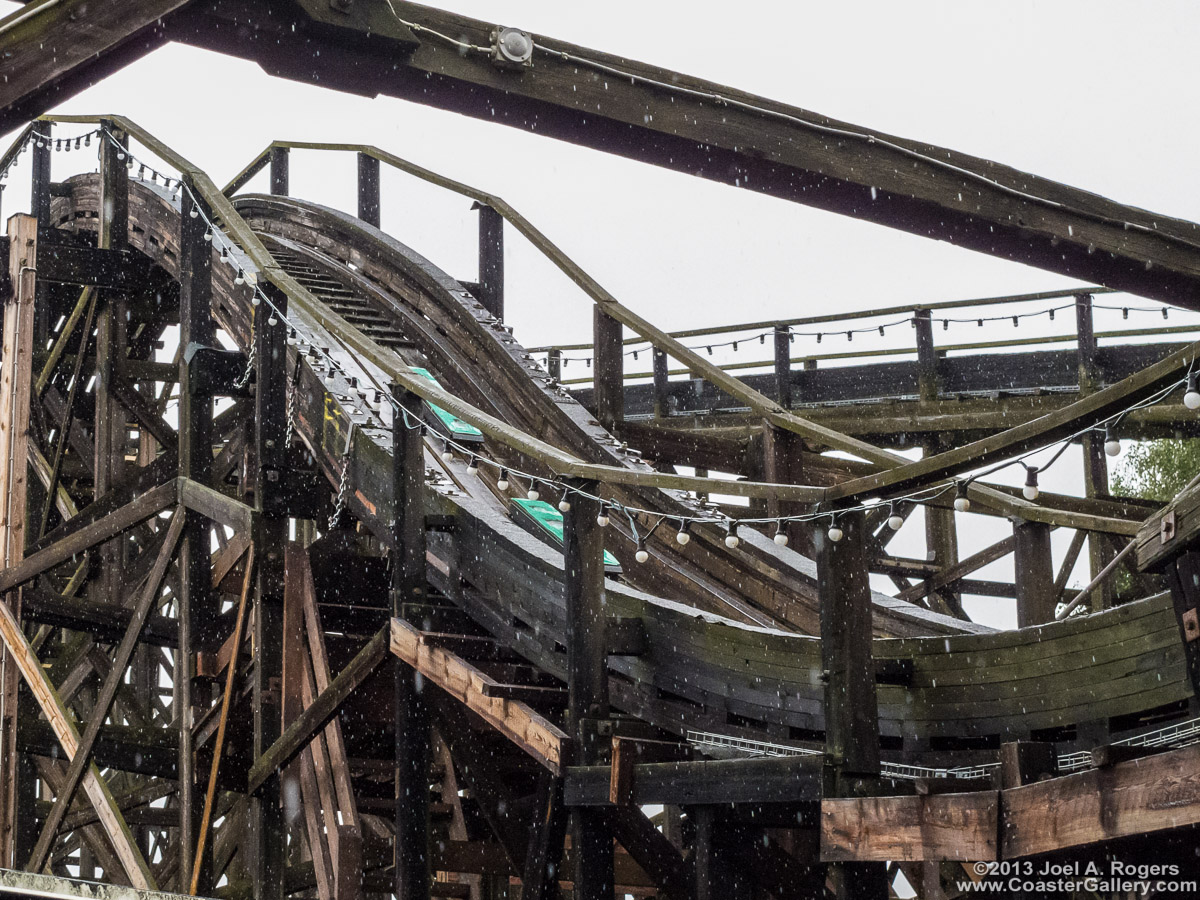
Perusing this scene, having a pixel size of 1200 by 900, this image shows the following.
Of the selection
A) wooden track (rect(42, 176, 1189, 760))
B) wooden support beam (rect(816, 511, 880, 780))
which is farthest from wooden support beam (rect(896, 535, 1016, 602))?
wooden support beam (rect(816, 511, 880, 780))

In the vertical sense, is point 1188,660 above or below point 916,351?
below

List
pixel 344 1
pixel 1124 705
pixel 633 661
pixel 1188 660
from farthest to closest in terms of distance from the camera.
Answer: pixel 633 661
pixel 1124 705
pixel 1188 660
pixel 344 1


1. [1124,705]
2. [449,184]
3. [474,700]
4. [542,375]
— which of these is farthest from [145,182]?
[1124,705]

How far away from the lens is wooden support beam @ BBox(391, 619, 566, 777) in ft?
17.3

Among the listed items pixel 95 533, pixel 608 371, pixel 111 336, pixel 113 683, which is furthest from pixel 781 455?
pixel 111 336

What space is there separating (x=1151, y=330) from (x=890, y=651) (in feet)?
27.1

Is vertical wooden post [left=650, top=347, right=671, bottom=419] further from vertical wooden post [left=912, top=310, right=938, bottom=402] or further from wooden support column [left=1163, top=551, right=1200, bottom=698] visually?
wooden support column [left=1163, top=551, right=1200, bottom=698]

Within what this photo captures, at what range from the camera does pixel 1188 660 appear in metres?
3.56

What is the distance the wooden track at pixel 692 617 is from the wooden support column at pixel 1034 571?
0.34 meters

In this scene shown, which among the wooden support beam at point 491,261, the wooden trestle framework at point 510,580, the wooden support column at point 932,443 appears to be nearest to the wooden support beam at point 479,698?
the wooden trestle framework at point 510,580

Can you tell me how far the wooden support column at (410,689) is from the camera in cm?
602

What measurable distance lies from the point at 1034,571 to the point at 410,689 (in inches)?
106

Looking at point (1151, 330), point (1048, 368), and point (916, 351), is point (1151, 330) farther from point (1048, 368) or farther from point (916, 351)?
point (916, 351)

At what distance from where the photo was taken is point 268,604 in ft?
23.1
